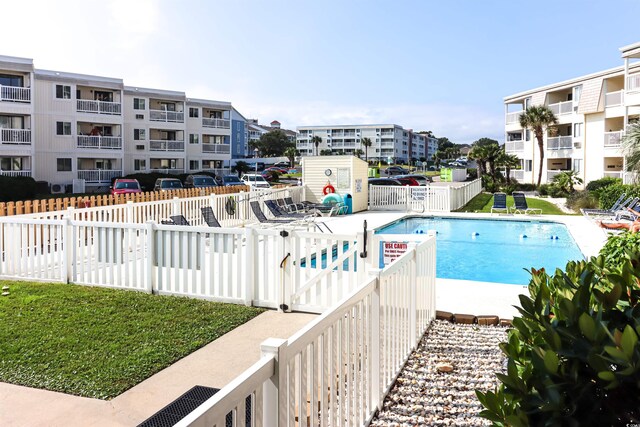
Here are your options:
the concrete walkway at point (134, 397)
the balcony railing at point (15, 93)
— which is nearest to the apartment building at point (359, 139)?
the balcony railing at point (15, 93)

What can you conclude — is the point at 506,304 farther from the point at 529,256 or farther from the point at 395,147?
the point at 395,147

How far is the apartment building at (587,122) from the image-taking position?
3160 centimetres

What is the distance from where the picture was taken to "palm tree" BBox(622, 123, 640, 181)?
69.5ft

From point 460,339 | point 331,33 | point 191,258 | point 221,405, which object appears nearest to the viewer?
point 221,405

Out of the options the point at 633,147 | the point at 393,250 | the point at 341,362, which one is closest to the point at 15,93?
the point at 393,250

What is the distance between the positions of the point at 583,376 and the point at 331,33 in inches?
830

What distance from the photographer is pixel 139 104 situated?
151 feet

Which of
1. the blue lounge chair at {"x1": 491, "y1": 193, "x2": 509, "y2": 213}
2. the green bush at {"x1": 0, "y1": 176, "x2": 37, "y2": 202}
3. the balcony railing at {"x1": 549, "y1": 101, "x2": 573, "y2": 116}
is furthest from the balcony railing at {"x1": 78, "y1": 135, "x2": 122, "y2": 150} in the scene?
the balcony railing at {"x1": 549, "y1": 101, "x2": 573, "y2": 116}

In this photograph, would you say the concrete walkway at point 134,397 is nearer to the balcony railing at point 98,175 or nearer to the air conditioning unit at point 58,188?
the air conditioning unit at point 58,188

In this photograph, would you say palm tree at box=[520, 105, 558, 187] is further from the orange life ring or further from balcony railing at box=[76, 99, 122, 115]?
balcony railing at box=[76, 99, 122, 115]

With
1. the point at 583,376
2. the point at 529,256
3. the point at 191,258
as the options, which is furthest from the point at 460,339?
the point at 529,256

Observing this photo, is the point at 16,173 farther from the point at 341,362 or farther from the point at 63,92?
the point at 341,362

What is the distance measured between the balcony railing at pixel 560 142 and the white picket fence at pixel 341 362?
3665 cm

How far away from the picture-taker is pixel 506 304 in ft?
28.0
